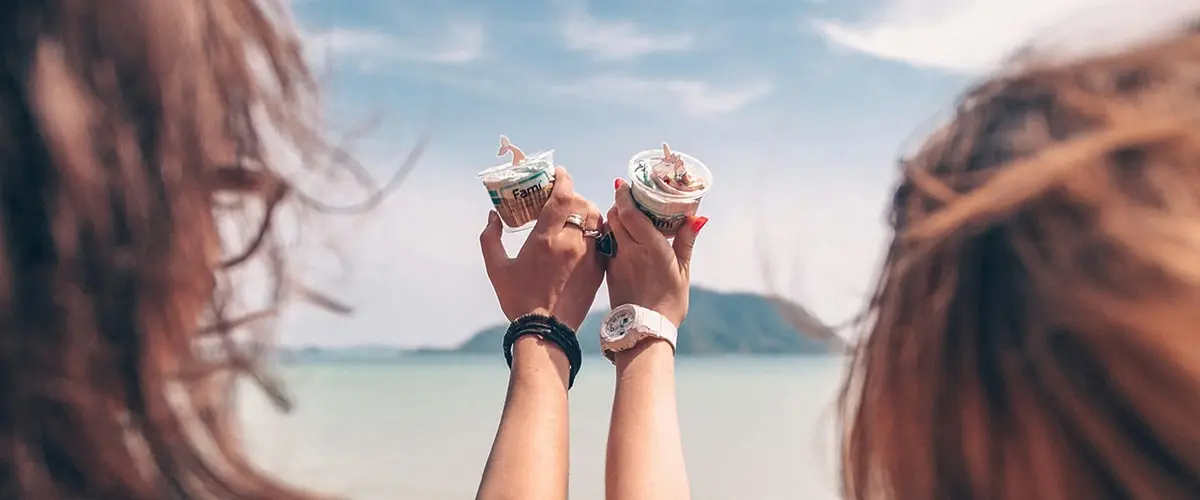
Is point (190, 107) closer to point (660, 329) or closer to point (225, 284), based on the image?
point (225, 284)

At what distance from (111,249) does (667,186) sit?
1918 millimetres

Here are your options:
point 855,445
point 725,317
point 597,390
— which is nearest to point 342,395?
point 597,390

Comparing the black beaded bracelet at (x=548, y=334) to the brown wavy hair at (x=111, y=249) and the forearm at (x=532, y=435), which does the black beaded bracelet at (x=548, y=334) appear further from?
the brown wavy hair at (x=111, y=249)

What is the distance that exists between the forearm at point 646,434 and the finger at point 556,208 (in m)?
0.50

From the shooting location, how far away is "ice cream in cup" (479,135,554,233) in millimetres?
2922

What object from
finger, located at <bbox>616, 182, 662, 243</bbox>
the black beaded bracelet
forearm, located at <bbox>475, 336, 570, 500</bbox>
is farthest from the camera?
finger, located at <bbox>616, 182, 662, 243</bbox>

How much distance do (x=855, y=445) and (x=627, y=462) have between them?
35.8 inches

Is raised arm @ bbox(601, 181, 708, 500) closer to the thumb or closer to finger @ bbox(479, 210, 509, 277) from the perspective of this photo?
the thumb

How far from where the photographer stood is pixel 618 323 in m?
2.64

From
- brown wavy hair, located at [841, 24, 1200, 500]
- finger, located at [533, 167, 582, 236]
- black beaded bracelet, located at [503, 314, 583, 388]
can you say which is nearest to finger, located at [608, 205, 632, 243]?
finger, located at [533, 167, 582, 236]

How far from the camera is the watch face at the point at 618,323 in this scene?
2597mm

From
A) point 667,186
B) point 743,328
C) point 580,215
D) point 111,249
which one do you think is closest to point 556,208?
point 580,215

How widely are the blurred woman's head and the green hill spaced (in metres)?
0.93

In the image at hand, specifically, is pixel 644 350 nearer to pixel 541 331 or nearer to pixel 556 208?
pixel 541 331
